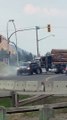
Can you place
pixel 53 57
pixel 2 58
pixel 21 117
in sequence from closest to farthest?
1. pixel 21 117
2. pixel 53 57
3. pixel 2 58

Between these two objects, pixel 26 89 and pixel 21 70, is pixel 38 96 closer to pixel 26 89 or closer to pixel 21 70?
pixel 26 89

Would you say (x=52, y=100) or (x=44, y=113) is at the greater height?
(x=44, y=113)

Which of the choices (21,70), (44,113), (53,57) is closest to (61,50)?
(53,57)

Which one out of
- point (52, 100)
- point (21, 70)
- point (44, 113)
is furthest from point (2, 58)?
point (44, 113)

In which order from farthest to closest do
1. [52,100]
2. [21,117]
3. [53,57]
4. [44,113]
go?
[53,57], [52,100], [21,117], [44,113]

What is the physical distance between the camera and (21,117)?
42.1ft

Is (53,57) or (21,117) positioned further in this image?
(53,57)

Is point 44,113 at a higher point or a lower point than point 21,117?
higher

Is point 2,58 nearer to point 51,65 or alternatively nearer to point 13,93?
point 51,65

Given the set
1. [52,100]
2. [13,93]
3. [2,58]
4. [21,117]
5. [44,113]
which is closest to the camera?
[44,113]

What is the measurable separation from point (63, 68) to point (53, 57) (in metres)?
2.28

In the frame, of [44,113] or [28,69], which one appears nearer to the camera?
[44,113]

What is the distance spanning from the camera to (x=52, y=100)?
16.6 metres

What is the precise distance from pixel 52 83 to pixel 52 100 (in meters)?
3.25
